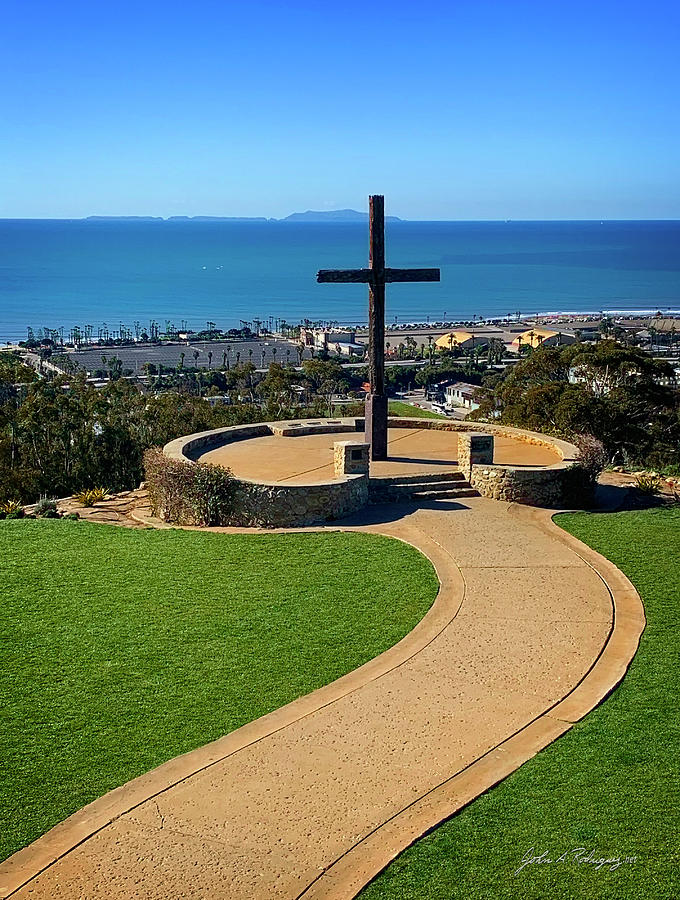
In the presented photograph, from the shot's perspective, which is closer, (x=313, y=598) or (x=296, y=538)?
(x=313, y=598)

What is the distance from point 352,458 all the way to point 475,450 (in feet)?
7.32

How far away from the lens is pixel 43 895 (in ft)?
19.8

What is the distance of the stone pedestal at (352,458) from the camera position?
14.9 m

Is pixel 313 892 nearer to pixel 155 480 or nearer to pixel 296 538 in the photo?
pixel 296 538

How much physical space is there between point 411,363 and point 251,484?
6613cm

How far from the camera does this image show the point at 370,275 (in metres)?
16.2

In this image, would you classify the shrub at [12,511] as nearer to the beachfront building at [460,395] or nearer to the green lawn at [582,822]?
the green lawn at [582,822]

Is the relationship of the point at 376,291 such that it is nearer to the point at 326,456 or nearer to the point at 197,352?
the point at 326,456

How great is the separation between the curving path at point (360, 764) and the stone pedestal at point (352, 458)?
398 cm

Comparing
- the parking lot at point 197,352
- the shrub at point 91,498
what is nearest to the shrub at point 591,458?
the shrub at point 91,498

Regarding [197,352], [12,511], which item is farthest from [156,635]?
[197,352]

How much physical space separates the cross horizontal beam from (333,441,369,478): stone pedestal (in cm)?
273

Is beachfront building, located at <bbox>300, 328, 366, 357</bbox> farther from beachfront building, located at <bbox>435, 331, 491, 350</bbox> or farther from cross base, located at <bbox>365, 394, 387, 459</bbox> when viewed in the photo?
cross base, located at <bbox>365, 394, 387, 459</bbox>

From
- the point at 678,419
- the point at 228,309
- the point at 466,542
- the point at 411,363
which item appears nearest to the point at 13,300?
the point at 228,309
